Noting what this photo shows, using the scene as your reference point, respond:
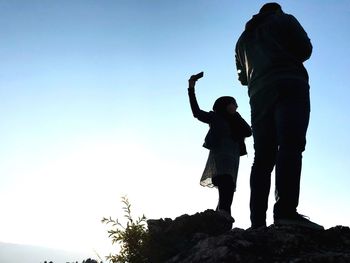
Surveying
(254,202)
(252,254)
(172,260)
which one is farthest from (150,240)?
(252,254)

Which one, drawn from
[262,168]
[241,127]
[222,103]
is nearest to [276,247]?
[262,168]

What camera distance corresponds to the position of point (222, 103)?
744cm

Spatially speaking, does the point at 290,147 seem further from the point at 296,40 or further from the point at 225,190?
the point at 225,190

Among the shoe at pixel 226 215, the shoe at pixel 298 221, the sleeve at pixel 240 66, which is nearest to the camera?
the shoe at pixel 298 221

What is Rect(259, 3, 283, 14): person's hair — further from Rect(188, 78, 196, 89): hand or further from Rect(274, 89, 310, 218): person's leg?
Rect(188, 78, 196, 89): hand

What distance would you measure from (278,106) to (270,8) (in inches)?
61.6

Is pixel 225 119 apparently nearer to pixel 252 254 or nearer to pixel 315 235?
pixel 315 235

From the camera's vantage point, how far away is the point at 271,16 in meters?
4.39

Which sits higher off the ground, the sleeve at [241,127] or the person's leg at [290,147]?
the sleeve at [241,127]

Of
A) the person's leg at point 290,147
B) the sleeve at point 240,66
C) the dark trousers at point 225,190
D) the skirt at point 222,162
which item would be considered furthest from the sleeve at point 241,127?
the person's leg at point 290,147

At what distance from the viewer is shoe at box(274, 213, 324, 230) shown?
3389 mm

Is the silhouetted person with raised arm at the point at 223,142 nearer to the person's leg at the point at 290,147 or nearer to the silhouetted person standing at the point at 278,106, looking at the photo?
the silhouetted person standing at the point at 278,106

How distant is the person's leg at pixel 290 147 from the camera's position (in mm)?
3494

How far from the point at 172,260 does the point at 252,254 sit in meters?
0.88
